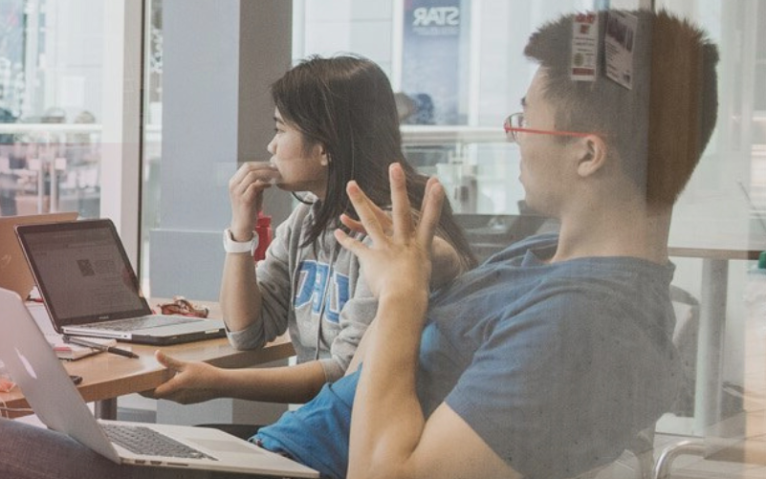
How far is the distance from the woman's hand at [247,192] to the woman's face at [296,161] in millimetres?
36

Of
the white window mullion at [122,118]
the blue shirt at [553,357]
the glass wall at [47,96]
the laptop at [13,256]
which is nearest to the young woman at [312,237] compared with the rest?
the blue shirt at [553,357]

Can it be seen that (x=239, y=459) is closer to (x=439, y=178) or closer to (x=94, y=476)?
(x=94, y=476)

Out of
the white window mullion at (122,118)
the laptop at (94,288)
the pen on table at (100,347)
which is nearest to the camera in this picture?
the pen on table at (100,347)

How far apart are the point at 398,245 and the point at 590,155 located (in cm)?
27

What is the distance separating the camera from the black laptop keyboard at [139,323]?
2.39 meters

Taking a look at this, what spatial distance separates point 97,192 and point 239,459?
4.88 ft

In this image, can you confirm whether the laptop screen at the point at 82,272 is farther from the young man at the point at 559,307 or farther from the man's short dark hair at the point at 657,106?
the man's short dark hair at the point at 657,106

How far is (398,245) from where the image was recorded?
65.0 inches

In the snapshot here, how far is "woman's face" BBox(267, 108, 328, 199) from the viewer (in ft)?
6.77

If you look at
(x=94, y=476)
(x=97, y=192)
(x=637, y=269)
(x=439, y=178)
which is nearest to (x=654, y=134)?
(x=637, y=269)

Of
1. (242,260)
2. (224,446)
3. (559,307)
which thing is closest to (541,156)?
(559,307)

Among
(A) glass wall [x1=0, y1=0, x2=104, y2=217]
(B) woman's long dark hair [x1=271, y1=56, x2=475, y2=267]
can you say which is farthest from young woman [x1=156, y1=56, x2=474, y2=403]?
(A) glass wall [x1=0, y1=0, x2=104, y2=217]

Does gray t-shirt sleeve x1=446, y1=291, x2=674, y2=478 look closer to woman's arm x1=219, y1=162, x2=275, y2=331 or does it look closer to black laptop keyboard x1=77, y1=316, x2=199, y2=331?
woman's arm x1=219, y1=162, x2=275, y2=331

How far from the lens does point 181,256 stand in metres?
2.63
